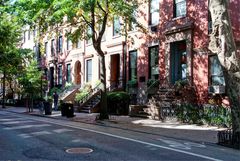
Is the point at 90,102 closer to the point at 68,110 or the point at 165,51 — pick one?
the point at 68,110

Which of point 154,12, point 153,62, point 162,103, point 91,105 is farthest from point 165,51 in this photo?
point 91,105

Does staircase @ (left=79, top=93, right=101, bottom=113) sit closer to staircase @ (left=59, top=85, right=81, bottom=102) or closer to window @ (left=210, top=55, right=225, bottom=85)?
staircase @ (left=59, top=85, right=81, bottom=102)

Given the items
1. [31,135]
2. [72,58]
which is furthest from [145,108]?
[72,58]

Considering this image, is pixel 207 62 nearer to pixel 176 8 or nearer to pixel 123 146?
pixel 176 8

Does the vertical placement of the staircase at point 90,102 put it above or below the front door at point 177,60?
below

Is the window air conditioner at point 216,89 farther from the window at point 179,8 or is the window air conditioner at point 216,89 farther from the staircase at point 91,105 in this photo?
the staircase at point 91,105

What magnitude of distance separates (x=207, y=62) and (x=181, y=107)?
3317 millimetres

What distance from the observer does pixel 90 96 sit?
3080 centimetres

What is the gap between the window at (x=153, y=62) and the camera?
2681cm

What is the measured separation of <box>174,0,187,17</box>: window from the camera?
24156mm

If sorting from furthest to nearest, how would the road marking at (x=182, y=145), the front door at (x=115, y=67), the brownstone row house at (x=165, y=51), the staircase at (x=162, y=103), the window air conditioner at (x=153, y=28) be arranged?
the front door at (x=115, y=67) < the window air conditioner at (x=153, y=28) < the brownstone row house at (x=165, y=51) < the staircase at (x=162, y=103) < the road marking at (x=182, y=145)

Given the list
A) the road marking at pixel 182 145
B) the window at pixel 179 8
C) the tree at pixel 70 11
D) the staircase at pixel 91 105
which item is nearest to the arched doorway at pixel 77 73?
the staircase at pixel 91 105

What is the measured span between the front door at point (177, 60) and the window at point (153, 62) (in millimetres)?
1783

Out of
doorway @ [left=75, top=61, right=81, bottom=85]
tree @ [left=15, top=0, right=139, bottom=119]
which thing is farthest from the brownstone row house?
doorway @ [left=75, top=61, right=81, bottom=85]
